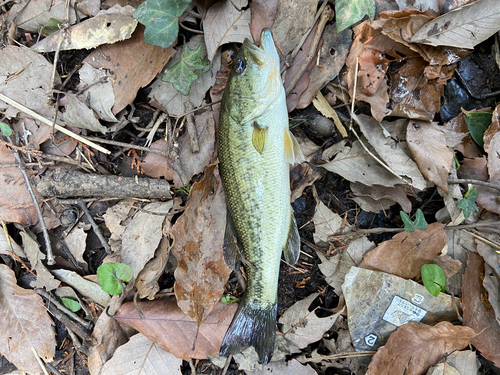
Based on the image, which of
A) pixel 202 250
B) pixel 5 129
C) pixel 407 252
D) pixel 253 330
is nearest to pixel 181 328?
pixel 253 330

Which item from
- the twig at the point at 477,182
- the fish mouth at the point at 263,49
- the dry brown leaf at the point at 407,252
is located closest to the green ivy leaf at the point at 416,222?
the dry brown leaf at the point at 407,252

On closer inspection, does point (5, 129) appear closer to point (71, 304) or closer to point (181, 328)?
point (71, 304)

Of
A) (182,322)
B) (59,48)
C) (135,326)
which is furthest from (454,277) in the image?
(59,48)

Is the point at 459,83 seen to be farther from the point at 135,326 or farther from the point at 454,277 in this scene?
the point at 135,326

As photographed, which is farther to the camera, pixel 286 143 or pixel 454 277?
pixel 454 277

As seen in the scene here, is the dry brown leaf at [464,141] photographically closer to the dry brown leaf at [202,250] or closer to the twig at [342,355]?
the twig at [342,355]

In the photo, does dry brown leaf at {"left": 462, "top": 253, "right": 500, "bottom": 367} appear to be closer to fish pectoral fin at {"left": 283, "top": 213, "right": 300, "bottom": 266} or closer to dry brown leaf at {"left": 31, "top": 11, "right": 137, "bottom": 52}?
fish pectoral fin at {"left": 283, "top": 213, "right": 300, "bottom": 266}
